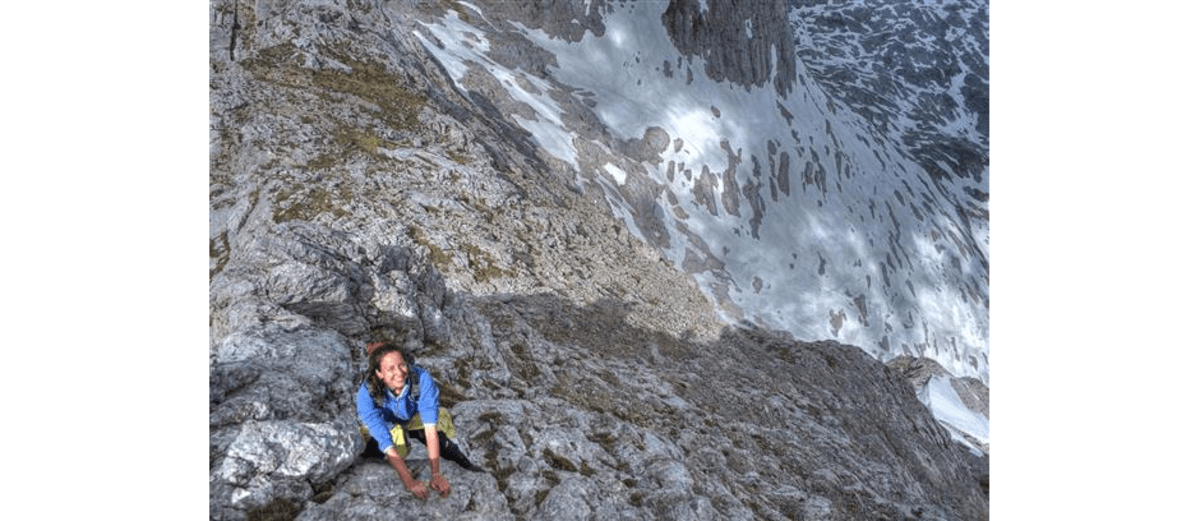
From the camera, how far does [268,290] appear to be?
7.99 metres

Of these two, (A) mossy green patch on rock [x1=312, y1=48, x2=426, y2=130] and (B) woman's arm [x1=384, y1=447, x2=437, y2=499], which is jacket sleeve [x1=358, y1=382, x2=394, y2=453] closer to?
(B) woman's arm [x1=384, y1=447, x2=437, y2=499]

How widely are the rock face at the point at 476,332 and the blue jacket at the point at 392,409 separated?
0.36 m

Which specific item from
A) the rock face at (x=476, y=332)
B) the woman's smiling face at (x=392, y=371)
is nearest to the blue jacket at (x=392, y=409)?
the woman's smiling face at (x=392, y=371)

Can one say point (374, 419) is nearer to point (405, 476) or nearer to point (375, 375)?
point (375, 375)

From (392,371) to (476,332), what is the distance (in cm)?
448

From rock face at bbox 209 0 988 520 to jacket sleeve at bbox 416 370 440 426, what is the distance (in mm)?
602

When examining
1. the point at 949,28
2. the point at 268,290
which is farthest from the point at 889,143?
the point at 268,290

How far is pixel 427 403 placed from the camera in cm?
583

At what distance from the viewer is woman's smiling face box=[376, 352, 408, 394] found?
578 cm

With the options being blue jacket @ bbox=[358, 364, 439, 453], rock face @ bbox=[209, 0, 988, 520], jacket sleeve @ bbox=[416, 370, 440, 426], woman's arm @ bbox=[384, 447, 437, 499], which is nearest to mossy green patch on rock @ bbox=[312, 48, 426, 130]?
rock face @ bbox=[209, 0, 988, 520]

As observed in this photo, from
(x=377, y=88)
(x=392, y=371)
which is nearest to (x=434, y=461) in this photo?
(x=392, y=371)

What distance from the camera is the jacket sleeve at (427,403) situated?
19.0 ft
